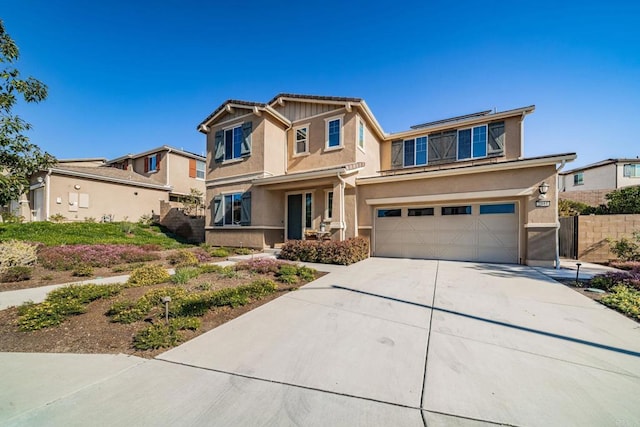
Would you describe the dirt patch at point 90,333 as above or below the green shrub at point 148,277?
below

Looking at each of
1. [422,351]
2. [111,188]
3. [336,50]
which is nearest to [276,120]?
[336,50]

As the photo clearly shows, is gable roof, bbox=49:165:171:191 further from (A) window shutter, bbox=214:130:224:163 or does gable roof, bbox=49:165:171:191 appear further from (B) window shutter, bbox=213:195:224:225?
(B) window shutter, bbox=213:195:224:225

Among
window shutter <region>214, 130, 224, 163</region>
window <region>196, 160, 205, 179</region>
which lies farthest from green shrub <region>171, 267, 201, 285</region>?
window <region>196, 160, 205, 179</region>

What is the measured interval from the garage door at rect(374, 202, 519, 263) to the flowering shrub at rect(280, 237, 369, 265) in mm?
1589

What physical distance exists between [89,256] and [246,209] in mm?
6037

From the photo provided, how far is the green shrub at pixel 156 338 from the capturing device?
3188 millimetres

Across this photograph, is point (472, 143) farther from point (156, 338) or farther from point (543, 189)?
point (156, 338)

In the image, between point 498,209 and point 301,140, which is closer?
point 498,209

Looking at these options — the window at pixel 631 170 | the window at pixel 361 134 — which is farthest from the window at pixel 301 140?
the window at pixel 631 170

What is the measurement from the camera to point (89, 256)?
343 inches

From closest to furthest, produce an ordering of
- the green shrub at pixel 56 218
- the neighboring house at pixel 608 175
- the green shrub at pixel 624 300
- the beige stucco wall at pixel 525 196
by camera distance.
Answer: the green shrub at pixel 624 300
the beige stucco wall at pixel 525 196
the green shrub at pixel 56 218
the neighboring house at pixel 608 175

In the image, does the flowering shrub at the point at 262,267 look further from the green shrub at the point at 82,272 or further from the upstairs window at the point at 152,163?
the upstairs window at the point at 152,163

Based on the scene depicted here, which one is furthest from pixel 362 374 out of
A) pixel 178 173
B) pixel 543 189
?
pixel 178 173

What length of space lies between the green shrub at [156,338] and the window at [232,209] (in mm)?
9348
